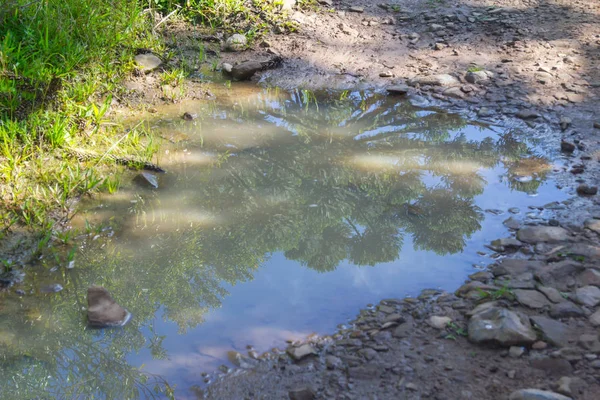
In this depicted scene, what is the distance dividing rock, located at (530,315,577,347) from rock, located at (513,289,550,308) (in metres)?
0.10

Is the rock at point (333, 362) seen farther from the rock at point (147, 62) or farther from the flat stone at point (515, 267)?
the rock at point (147, 62)

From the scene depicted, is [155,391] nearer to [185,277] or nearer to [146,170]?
[185,277]

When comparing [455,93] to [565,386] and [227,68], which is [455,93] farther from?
[565,386]

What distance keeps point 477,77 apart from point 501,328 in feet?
10.8

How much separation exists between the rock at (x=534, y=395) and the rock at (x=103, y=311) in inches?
69.5

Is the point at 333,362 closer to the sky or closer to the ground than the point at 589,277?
closer to the ground

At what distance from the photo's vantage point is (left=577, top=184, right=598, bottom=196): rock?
350cm

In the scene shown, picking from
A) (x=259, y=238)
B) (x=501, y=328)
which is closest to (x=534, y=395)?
(x=501, y=328)

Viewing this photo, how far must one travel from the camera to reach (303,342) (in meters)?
2.53

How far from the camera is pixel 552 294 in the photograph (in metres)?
2.62

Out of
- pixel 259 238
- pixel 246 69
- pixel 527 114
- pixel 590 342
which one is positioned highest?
pixel 590 342

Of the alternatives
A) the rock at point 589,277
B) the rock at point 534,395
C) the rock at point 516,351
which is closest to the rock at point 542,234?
the rock at point 589,277

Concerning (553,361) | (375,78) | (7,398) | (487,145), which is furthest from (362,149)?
(7,398)

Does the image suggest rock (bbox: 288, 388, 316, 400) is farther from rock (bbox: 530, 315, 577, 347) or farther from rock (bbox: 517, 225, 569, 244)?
rock (bbox: 517, 225, 569, 244)
